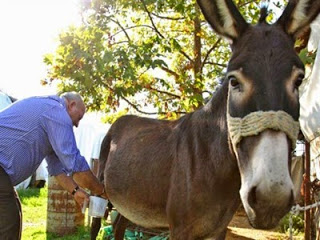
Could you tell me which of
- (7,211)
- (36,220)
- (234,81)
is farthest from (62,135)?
(36,220)

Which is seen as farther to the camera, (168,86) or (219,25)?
(168,86)

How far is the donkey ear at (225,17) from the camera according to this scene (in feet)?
9.53

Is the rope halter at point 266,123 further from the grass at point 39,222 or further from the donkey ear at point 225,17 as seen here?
the grass at point 39,222

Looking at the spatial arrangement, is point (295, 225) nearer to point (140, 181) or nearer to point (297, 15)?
point (140, 181)

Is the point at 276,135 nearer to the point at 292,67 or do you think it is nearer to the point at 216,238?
the point at 292,67

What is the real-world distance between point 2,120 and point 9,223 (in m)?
0.80

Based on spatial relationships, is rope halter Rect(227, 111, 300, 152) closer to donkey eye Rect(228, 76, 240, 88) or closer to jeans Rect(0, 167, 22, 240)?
donkey eye Rect(228, 76, 240, 88)

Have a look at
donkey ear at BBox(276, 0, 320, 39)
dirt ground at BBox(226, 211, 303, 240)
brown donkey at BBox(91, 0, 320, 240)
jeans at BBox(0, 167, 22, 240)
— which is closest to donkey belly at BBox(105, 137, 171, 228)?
brown donkey at BBox(91, 0, 320, 240)

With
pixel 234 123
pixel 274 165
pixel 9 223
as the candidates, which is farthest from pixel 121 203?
pixel 274 165

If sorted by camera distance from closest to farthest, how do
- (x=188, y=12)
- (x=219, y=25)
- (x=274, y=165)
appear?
(x=274, y=165) → (x=219, y=25) → (x=188, y=12)

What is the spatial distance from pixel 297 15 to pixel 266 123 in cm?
97

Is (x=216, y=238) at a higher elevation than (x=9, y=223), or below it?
below

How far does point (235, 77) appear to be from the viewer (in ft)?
8.71

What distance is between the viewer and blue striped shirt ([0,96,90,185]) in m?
3.45
